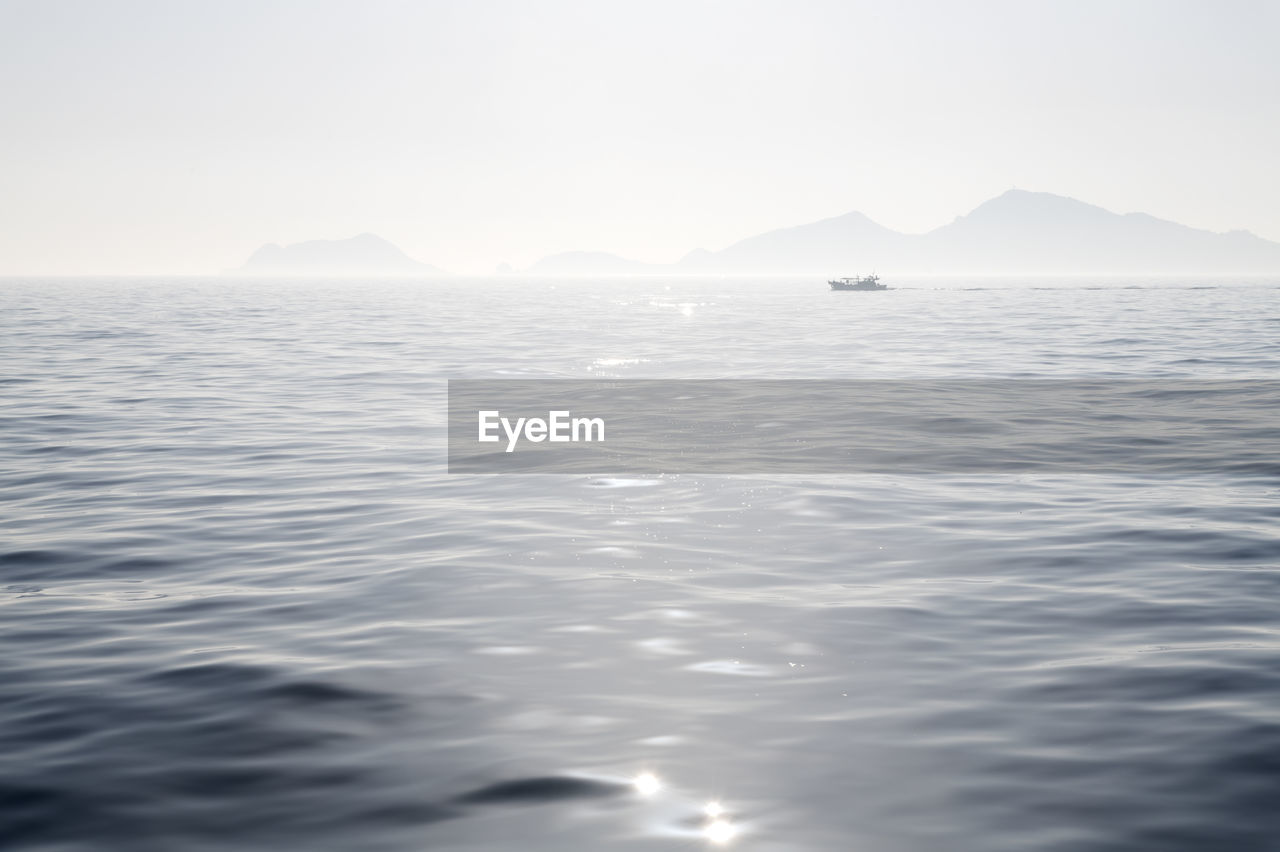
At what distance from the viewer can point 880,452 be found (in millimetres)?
21688

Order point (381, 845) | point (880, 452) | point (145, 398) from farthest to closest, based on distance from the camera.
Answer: point (145, 398) < point (880, 452) < point (381, 845)

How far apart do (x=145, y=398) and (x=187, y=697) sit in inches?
976

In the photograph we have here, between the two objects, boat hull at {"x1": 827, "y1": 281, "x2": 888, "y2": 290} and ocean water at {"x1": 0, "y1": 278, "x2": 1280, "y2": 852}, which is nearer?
ocean water at {"x1": 0, "y1": 278, "x2": 1280, "y2": 852}

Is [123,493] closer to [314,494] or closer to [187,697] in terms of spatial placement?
[314,494]

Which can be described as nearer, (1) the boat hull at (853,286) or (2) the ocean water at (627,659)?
(2) the ocean water at (627,659)

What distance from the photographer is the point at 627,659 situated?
9.42 meters

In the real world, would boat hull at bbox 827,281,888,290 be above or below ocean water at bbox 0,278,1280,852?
above

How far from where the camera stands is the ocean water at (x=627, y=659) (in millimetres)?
6555

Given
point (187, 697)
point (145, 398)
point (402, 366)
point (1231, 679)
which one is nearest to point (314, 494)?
point (187, 697)

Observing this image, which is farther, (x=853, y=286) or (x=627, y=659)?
(x=853, y=286)

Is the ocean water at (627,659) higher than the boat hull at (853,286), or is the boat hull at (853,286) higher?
the boat hull at (853,286)

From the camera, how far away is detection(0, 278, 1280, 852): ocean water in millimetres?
6555

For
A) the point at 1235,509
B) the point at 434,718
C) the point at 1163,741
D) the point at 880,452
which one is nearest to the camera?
the point at 1163,741

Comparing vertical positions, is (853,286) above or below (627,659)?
above
